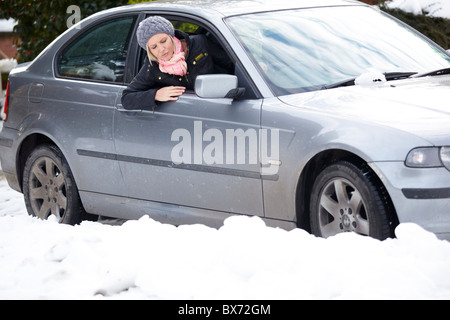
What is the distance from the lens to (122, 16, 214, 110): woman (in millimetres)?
6348

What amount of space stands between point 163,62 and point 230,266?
2043 mm

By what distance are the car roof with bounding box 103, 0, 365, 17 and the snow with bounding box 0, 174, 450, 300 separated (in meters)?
1.64

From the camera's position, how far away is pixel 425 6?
10.7m

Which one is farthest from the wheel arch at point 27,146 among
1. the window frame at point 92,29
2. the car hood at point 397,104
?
the car hood at point 397,104

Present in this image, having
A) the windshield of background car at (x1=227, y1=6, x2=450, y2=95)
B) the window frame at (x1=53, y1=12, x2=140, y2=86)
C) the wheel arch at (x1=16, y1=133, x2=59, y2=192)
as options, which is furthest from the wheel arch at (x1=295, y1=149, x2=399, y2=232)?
the wheel arch at (x1=16, y1=133, x2=59, y2=192)

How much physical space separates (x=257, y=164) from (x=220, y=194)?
38cm

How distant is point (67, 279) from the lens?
4859 millimetres

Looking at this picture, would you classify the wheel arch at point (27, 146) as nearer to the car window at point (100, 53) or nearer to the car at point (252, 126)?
the car at point (252, 126)

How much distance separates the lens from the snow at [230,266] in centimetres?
439

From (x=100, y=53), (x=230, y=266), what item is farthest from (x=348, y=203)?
(x=100, y=53)

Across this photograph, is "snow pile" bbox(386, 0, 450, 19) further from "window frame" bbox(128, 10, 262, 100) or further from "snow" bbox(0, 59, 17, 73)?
"snow" bbox(0, 59, 17, 73)

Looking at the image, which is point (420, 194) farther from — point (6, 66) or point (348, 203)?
point (6, 66)

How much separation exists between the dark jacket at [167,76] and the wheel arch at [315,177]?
1.17 m
